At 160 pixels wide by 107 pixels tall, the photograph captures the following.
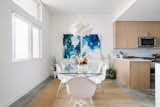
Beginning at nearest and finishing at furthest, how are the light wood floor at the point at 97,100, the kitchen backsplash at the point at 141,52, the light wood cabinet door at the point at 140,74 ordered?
the light wood floor at the point at 97,100
the light wood cabinet door at the point at 140,74
the kitchen backsplash at the point at 141,52

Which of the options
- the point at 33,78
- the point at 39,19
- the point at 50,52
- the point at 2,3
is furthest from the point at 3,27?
the point at 50,52

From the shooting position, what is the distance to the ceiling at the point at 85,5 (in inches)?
263

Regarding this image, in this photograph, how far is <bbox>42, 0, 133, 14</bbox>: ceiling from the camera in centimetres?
668

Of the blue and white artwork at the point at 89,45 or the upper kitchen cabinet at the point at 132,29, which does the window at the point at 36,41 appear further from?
the upper kitchen cabinet at the point at 132,29

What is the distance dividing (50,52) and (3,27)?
5208 mm

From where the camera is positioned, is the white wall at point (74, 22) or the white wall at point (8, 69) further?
the white wall at point (74, 22)

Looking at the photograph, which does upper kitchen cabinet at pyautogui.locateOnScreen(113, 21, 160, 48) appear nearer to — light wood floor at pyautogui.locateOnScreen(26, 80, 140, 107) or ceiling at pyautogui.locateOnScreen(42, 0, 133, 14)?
ceiling at pyautogui.locateOnScreen(42, 0, 133, 14)

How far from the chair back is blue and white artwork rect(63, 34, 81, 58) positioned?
507 centimetres

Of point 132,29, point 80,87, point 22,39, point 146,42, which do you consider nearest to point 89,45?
point 132,29

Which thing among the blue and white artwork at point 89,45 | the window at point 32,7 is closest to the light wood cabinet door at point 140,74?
the blue and white artwork at point 89,45

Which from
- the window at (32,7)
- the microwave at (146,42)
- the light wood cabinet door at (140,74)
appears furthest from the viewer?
the microwave at (146,42)

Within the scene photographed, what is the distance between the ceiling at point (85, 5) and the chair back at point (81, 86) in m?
3.54

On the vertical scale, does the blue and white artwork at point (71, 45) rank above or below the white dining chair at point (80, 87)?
above

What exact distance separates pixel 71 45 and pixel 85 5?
2.18 meters
